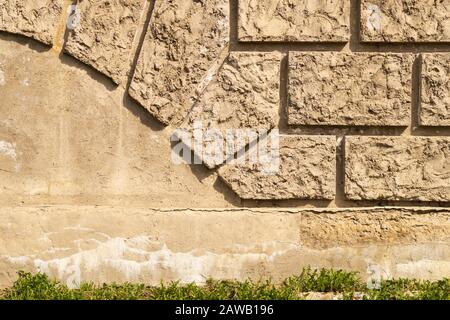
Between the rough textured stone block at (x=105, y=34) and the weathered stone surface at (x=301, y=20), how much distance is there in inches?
22.7

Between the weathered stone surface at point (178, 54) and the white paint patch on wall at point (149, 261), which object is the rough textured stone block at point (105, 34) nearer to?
the weathered stone surface at point (178, 54)

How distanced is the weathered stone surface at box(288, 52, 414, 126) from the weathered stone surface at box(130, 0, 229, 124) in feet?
1.25

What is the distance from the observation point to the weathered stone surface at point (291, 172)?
3553mm

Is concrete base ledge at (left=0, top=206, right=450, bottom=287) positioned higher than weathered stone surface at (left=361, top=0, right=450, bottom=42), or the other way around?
weathered stone surface at (left=361, top=0, right=450, bottom=42)

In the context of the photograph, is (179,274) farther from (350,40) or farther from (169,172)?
(350,40)

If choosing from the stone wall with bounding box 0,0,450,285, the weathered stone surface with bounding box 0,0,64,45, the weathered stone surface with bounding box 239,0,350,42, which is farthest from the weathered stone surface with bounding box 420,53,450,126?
the weathered stone surface with bounding box 0,0,64,45

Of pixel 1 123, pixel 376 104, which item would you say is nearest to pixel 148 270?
pixel 1 123

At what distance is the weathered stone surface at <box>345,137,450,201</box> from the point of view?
3545mm

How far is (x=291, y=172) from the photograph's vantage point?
3.56 m

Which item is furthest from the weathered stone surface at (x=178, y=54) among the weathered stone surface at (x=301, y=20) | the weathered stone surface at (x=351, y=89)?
the weathered stone surface at (x=351, y=89)

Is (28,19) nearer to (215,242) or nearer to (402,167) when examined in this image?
(215,242)

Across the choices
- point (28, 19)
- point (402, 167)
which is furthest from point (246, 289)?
point (28, 19)

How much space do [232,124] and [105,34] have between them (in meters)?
0.73

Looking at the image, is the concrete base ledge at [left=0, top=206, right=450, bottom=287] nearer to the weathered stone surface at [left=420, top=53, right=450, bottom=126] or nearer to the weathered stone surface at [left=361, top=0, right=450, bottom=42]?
the weathered stone surface at [left=420, top=53, right=450, bottom=126]
